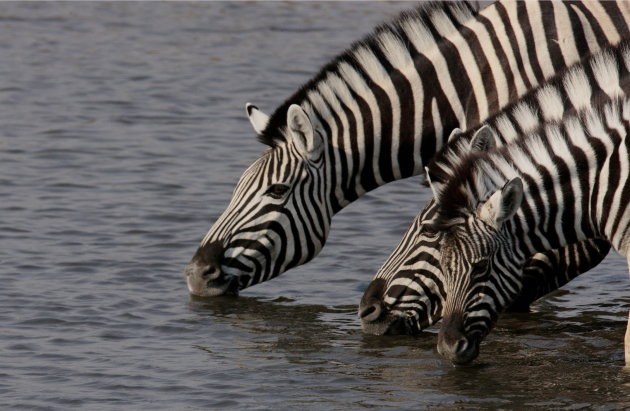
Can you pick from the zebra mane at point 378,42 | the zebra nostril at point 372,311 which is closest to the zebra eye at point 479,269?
the zebra nostril at point 372,311

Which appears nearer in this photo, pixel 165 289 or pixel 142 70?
pixel 165 289

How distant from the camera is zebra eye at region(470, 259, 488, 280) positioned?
9.90m

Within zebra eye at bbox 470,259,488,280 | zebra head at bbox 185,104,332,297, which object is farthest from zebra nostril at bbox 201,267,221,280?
zebra eye at bbox 470,259,488,280

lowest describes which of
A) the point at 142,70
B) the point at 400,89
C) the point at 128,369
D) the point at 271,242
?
the point at 128,369

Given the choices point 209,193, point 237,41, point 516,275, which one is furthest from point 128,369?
point 237,41

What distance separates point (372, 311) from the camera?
11.4 metres

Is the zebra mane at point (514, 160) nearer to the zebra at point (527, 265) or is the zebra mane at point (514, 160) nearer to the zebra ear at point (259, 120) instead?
the zebra at point (527, 265)

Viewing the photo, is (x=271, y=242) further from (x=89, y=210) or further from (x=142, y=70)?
(x=142, y=70)

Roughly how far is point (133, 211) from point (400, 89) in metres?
4.36

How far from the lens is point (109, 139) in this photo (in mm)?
18219

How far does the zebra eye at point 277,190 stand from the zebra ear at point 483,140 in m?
2.04

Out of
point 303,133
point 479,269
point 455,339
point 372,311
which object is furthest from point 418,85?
point 455,339

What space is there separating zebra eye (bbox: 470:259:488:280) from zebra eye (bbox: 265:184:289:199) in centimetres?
246

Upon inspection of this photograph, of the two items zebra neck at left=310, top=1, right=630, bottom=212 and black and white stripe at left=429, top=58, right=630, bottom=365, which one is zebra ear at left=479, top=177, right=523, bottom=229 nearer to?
black and white stripe at left=429, top=58, right=630, bottom=365
